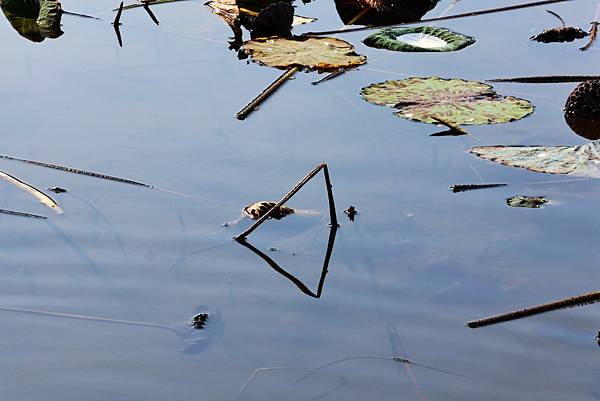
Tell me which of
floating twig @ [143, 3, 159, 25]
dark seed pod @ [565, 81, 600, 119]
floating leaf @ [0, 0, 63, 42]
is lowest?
floating leaf @ [0, 0, 63, 42]

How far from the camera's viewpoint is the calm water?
84.5 inches

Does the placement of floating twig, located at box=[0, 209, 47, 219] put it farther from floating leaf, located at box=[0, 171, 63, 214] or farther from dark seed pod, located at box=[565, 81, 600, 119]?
dark seed pod, located at box=[565, 81, 600, 119]

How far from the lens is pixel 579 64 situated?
13.2 feet

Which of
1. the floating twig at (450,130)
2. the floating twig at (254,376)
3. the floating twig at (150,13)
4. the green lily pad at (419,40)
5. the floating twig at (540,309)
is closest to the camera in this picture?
the floating twig at (254,376)

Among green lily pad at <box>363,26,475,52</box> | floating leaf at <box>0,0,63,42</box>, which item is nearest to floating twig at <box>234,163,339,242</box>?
green lily pad at <box>363,26,475,52</box>

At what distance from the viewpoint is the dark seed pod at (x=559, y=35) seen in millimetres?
4301

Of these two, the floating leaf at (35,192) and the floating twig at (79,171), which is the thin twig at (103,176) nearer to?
the floating twig at (79,171)

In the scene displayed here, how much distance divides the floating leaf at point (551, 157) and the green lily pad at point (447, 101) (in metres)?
0.31

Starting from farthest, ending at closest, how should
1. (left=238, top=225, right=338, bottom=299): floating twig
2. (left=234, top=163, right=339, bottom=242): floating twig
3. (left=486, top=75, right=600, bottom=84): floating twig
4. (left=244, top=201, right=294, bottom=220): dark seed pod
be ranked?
1. (left=486, top=75, right=600, bottom=84): floating twig
2. (left=244, top=201, right=294, bottom=220): dark seed pod
3. (left=234, top=163, right=339, bottom=242): floating twig
4. (left=238, top=225, right=338, bottom=299): floating twig

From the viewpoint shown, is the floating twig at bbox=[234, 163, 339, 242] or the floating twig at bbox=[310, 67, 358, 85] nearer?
the floating twig at bbox=[234, 163, 339, 242]

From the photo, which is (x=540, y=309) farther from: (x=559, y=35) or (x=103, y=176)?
(x=559, y=35)

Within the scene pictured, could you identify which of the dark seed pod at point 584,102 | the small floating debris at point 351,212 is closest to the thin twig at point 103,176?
the small floating debris at point 351,212

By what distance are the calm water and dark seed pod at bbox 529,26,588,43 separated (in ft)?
0.58

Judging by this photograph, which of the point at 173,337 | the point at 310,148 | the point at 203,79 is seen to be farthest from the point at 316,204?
the point at 203,79
